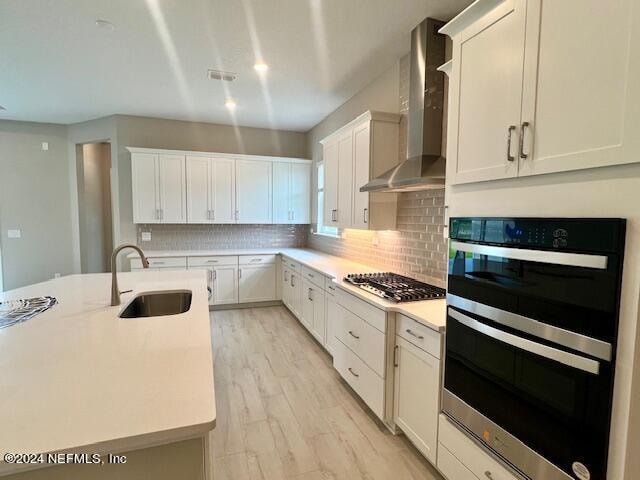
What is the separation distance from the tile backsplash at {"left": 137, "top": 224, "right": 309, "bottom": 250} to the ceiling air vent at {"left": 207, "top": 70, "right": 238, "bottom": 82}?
8.11 ft

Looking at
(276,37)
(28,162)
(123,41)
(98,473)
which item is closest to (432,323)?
(98,473)

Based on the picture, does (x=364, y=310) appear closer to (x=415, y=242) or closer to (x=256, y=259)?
(x=415, y=242)

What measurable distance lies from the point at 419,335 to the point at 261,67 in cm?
289

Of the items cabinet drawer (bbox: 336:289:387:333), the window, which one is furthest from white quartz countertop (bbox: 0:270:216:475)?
the window

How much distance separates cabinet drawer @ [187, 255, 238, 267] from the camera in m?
4.78

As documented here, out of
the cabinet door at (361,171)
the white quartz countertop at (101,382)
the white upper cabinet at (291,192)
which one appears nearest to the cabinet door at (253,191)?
the white upper cabinet at (291,192)

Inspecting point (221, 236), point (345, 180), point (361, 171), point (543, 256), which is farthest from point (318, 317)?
point (543, 256)

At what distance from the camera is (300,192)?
218 inches

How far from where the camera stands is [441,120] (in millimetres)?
2553

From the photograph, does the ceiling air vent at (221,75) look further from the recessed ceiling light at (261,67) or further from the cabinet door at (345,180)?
the cabinet door at (345,180)

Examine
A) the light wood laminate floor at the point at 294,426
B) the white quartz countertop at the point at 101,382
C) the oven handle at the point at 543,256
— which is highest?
the oven handle at the point at 543,256

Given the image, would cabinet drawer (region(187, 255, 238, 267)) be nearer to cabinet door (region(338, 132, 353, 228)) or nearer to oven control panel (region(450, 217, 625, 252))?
cabinet door (region(338, 132, 353, 228))

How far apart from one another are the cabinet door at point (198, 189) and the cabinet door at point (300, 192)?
1.32 metres

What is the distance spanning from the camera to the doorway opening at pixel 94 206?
221 inches
